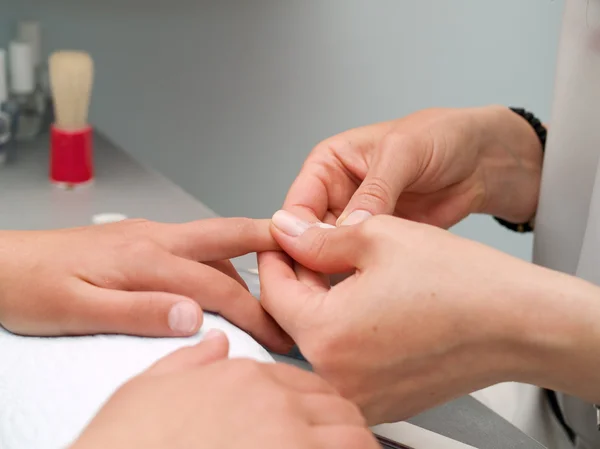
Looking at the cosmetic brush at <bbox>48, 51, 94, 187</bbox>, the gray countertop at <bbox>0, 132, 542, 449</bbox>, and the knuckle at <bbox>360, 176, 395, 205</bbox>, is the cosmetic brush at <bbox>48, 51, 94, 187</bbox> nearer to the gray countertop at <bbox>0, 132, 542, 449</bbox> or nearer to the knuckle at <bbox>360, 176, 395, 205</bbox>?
the gray countertop at <bbox>0, 132, 542, 449</bbox>

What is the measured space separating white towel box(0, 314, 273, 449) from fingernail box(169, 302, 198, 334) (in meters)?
0.01

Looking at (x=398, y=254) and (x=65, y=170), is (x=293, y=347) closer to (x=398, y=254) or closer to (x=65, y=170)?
(x=398, y=254)

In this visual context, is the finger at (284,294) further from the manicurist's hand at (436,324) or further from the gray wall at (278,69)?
the gray wall at (278,69)

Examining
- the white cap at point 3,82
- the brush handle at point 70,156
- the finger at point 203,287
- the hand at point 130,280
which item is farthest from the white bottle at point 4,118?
the finger at point 203,287

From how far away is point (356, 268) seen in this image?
563 mm

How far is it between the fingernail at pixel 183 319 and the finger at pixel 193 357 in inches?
2.5

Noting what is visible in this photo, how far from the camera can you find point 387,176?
0.69 m

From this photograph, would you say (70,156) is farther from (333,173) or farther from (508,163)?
(508,163)

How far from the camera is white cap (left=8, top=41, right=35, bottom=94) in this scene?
109cm

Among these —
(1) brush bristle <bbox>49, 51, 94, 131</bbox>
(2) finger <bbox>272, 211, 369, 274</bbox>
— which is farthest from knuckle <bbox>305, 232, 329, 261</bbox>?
(1) brush bristle <bbox>49, 51, 94, 131</bbox>

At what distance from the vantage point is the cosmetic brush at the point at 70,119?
3.19ft

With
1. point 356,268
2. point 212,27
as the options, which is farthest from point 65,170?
point 356,268

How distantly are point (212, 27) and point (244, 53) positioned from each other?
0.28 ft

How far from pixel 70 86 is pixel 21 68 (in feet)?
0.62
